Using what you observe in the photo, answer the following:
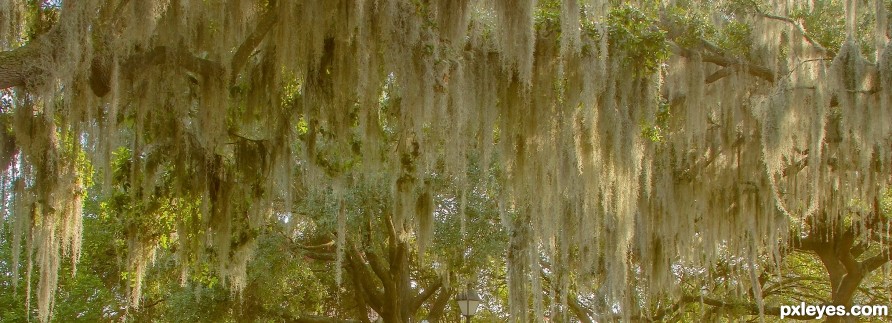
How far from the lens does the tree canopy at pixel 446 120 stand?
4961 mm

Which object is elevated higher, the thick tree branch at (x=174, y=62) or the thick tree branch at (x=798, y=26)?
the thick tree branch at (x=798, y=26)

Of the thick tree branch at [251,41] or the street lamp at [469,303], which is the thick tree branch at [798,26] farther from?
the thick tree branch at [251,41]

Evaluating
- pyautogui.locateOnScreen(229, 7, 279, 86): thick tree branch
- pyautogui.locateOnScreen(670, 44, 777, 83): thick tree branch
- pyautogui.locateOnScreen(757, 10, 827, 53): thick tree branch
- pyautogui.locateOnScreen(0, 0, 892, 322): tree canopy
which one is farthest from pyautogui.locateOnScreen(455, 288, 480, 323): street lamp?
pyautogui.locateOnScreen(229, 7, 279, 86): thick tree branch

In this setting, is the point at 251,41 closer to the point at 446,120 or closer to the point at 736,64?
the point at 446,120

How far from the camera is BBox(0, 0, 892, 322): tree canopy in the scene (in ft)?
16.3

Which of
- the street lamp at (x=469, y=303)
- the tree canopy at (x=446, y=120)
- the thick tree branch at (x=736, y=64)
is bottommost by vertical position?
the street lamp at (x=469, y=303)

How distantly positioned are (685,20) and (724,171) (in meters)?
2.04

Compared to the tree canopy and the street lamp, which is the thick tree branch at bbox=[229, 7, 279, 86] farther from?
the street lamp

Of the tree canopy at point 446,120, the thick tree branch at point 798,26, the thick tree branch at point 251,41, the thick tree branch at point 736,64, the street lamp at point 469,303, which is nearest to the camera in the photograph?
the tree canopy at point 446,120

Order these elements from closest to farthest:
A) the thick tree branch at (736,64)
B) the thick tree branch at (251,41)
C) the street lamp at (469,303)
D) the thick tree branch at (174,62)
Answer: the thick tree branch at (174,62), the thick tree branch at (251,41), the thick tree branch at (736,64), the street lamp at (469,303)

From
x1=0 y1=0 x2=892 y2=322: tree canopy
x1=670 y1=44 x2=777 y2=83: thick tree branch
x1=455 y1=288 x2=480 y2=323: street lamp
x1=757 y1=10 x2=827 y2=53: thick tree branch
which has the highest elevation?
x1=757 y1=10 x2=827 y2=53: thick tree branch

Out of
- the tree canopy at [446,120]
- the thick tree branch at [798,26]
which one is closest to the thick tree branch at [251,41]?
the tree canopy at [446,120]

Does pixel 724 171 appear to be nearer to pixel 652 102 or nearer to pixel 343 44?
pixel 652 102

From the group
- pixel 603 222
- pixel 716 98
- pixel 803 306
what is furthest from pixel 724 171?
pixel 803 306
